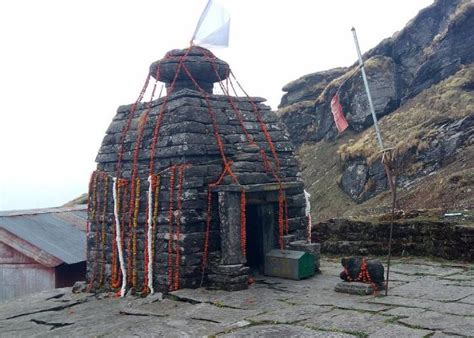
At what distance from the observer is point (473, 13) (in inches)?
1288

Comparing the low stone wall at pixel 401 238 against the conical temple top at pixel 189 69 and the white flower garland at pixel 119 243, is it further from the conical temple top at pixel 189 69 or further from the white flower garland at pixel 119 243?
the white flower garland at pixel 119 243

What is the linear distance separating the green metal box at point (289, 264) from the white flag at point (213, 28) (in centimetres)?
482

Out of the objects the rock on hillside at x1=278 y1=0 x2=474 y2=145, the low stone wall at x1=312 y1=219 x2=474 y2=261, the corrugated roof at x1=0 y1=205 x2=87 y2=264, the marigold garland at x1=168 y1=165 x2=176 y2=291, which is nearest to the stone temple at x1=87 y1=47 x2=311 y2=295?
the marigold garland at x1=168 y1=165 x2=176 y2=291

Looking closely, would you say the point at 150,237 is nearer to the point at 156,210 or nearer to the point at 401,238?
the point at 156,210

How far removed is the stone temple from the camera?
9.52 metres

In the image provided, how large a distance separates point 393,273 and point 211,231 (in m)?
3.72

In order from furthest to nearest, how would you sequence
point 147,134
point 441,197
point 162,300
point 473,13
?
point 473,13
point 441,197
point 147,134
point 162,300

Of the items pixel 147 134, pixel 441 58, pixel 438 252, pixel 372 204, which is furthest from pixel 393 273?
pixel 441 58

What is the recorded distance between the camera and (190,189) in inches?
376

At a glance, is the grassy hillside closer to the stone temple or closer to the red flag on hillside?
the red flag on hillside

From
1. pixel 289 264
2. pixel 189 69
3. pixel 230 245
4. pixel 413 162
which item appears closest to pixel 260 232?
pixel 289 264

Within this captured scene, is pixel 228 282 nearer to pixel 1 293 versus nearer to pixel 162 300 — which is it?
pixel 162 300

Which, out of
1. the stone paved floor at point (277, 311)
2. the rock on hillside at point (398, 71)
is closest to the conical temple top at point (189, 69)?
the stone paved floor at point (277, 311)

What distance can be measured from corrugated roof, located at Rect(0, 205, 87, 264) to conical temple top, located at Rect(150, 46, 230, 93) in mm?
5791
